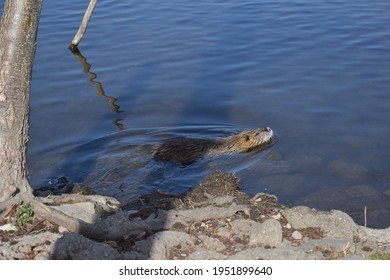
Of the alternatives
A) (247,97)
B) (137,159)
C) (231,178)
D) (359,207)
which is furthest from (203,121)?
Answer: (359,207)

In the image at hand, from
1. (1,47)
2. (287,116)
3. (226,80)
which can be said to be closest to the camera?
(1,47)

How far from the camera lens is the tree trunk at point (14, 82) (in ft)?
18.6

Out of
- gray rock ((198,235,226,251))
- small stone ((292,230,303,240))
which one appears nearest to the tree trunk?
gray rock ((198,235,226,251))

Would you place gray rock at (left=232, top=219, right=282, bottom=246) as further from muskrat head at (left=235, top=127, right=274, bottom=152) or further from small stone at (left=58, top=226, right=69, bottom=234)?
muskrat head at (left=235, top=127, right=274, bottom=152)

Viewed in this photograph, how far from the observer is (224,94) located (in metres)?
12.0

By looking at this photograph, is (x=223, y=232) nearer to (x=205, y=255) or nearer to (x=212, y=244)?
(x=212, y=244)

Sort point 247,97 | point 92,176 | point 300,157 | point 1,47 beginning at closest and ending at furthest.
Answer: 1. point 1,47
2. point 92,176
3. point 300,157
4. point 247,97

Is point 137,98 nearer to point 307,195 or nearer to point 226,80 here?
point 226,80

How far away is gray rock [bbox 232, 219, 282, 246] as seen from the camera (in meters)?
5.45

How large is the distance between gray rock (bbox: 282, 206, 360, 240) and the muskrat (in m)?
3.42

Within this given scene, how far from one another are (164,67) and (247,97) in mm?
2279

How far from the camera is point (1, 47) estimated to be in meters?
5.73

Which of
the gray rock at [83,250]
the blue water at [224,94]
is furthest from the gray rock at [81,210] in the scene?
the blue water at [224,94]

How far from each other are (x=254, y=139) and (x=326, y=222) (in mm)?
3953
